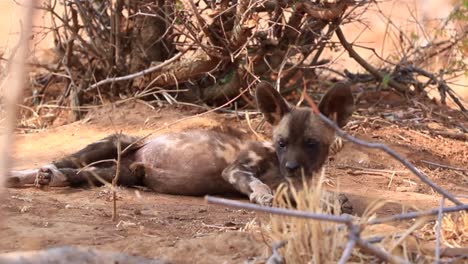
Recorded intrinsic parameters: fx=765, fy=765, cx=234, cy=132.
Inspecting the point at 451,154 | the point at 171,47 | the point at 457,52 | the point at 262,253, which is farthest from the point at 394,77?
the point at 262,253

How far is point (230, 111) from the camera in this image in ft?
22.7

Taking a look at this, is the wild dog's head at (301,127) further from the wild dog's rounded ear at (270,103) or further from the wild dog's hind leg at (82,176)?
the wild dog's hind leg at (82,176)

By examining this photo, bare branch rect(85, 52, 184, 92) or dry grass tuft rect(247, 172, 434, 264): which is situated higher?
bare branch rect(85, 52, 184, 92)

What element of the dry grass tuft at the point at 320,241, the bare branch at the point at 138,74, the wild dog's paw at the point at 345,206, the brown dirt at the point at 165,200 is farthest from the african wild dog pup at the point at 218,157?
the dry grass tuft at the point at 320,241

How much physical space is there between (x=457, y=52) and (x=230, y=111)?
8.68 feet

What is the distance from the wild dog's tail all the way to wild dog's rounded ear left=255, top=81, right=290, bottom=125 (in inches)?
36.2

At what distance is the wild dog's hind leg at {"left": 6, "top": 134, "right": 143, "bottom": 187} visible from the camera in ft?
16.7

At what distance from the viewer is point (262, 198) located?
4.59 meters

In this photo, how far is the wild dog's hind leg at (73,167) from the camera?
5.09 meters

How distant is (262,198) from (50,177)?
59.5 inches

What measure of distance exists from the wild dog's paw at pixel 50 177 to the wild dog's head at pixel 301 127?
1.44 meters

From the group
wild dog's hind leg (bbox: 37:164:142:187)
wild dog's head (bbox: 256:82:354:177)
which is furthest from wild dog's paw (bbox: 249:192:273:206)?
wild dog's hind leg (bbox: 37:164:142:187)

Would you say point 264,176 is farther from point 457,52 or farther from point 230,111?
point 457,52

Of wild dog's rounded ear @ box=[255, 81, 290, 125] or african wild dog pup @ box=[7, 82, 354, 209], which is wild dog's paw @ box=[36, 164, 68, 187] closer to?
african wild dog pup @ box=[7, 82, 354, 209]
